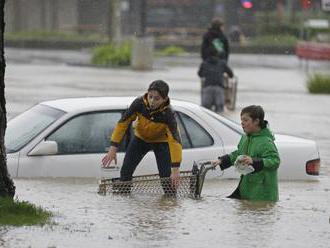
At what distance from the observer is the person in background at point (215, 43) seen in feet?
72.4

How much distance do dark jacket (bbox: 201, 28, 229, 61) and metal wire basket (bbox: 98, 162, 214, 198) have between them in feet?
36.8

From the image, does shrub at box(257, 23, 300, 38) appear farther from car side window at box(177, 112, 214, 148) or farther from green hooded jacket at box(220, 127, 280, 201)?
green hooded jacket at box(220, 127, 280, 201)

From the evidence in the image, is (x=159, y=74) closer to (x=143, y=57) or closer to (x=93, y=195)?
(x=143, y=57)

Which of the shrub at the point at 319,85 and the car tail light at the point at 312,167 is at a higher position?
the car tail light at the point at 312,167

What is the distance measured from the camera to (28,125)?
12484 mm

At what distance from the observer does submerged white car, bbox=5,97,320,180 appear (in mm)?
12016

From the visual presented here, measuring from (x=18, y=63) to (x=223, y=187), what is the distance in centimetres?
2942

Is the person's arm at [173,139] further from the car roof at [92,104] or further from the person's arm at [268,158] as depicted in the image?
the car roof at [92,104]

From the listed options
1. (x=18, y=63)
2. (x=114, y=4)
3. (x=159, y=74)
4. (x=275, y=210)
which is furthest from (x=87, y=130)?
(x=114, y=4)

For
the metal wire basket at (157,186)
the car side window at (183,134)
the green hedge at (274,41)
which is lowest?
the green hedge at (274,41)

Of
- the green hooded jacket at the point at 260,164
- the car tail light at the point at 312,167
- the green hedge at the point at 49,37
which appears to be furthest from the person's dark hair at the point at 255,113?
the green hedge at the point at 49,37

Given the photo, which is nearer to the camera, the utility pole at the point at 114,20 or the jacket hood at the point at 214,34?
the jacket hood at the point at 214,34

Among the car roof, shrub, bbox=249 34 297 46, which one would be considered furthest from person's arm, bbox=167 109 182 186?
shrub, bbox=249 34 297 46

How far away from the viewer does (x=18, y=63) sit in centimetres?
4091
